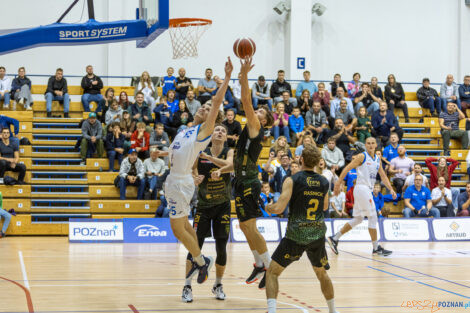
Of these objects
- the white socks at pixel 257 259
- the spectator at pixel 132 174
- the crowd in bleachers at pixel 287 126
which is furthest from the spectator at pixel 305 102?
the white socks at pixel 257 259

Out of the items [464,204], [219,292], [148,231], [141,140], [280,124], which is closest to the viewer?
[219,292]

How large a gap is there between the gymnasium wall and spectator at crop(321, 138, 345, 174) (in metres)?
6.33

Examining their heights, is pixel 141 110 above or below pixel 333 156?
above

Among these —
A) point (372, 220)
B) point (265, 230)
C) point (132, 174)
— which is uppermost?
point (132, 174)

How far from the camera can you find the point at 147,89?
20.8m

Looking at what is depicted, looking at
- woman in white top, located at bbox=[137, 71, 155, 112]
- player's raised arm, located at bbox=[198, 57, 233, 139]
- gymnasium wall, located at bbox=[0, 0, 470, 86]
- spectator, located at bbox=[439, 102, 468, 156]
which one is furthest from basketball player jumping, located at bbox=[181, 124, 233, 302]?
gymnasium wall, located at bbox=[0, 0, 470, 86]

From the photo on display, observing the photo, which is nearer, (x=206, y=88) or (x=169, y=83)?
(x=206, y=88)

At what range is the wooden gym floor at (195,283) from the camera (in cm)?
748

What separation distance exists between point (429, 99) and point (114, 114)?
10712mm

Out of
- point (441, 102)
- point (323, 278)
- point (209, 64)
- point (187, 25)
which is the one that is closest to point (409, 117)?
point (441, 102)

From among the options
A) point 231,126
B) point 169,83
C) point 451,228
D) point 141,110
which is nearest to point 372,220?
point 451,228

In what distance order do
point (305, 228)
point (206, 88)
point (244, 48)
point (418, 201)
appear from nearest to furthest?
point (305, 228), point (244, 48), point (418, 201), point (206, 88)

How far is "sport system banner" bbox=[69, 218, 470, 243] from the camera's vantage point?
15773 mm

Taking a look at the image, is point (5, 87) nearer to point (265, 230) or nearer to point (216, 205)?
point (265, 230)
